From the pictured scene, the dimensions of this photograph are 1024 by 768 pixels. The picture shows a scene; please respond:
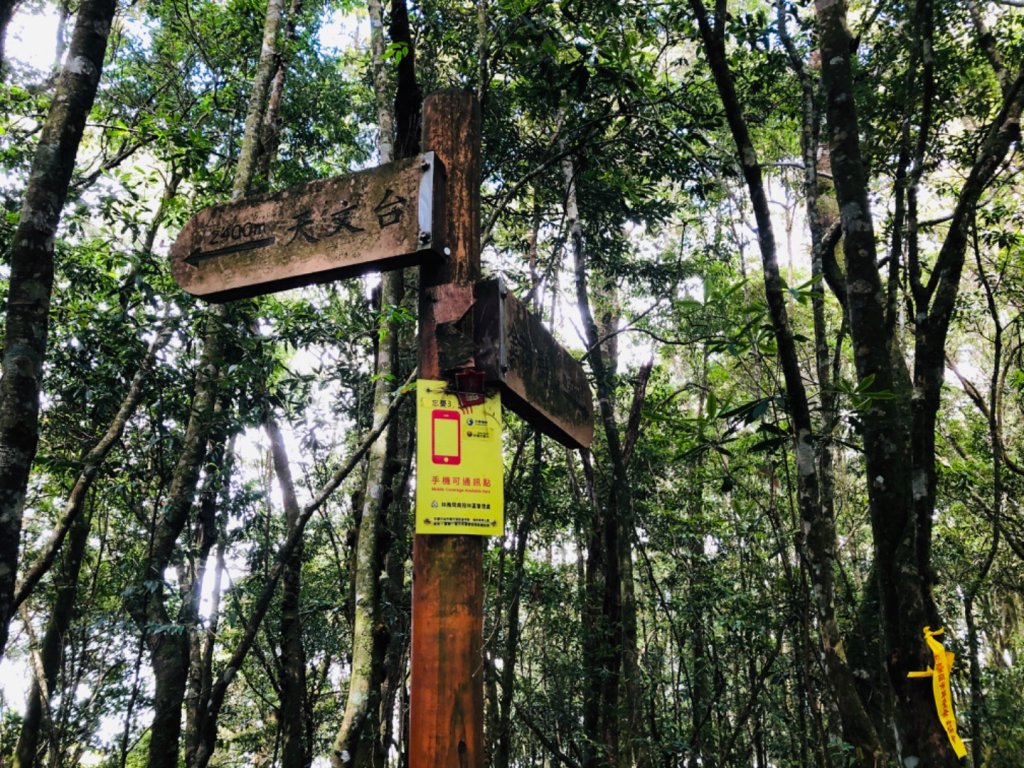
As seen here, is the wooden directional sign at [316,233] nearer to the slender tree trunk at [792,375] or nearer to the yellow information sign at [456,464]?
the yellow information sign at [456,464]

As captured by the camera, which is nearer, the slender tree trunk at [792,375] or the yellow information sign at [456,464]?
the yellow information sign at [456,464]

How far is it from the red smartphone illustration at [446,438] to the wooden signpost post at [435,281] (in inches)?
3.9

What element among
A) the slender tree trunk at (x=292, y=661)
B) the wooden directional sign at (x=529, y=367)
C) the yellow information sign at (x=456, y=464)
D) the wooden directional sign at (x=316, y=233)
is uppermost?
the wooden directional sign at (x=316, y=233)

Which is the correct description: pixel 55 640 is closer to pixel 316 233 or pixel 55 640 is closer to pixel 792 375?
pixel 316 233

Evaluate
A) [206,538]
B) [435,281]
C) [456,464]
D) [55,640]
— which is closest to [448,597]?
[456,464]

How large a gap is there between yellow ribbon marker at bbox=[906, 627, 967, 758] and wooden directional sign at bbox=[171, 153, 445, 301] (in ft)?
5.43

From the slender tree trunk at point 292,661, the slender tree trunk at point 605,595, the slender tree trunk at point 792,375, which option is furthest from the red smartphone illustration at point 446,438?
the slender tree trunk at point 292,661

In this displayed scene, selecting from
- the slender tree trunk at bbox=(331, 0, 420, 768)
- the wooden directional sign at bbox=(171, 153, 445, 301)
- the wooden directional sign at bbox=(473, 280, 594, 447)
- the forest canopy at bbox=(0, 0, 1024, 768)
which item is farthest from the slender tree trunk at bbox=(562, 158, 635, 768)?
the wooden directional sign at bbox=(171, 153, 445, 301)

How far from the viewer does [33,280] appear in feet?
6.57

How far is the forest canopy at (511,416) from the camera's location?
2.07m

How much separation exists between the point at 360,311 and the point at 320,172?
3656 millimetres

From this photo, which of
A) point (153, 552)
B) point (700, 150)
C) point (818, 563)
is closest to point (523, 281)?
point (700, 150)

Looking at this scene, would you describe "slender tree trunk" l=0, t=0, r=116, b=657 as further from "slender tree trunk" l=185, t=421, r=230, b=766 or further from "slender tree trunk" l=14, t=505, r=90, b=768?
"slender tree trunk" l=14, t=505, r=90, b=768

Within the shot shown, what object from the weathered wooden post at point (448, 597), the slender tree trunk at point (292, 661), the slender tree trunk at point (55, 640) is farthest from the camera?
the slender tree trunk at point (55, 640)
